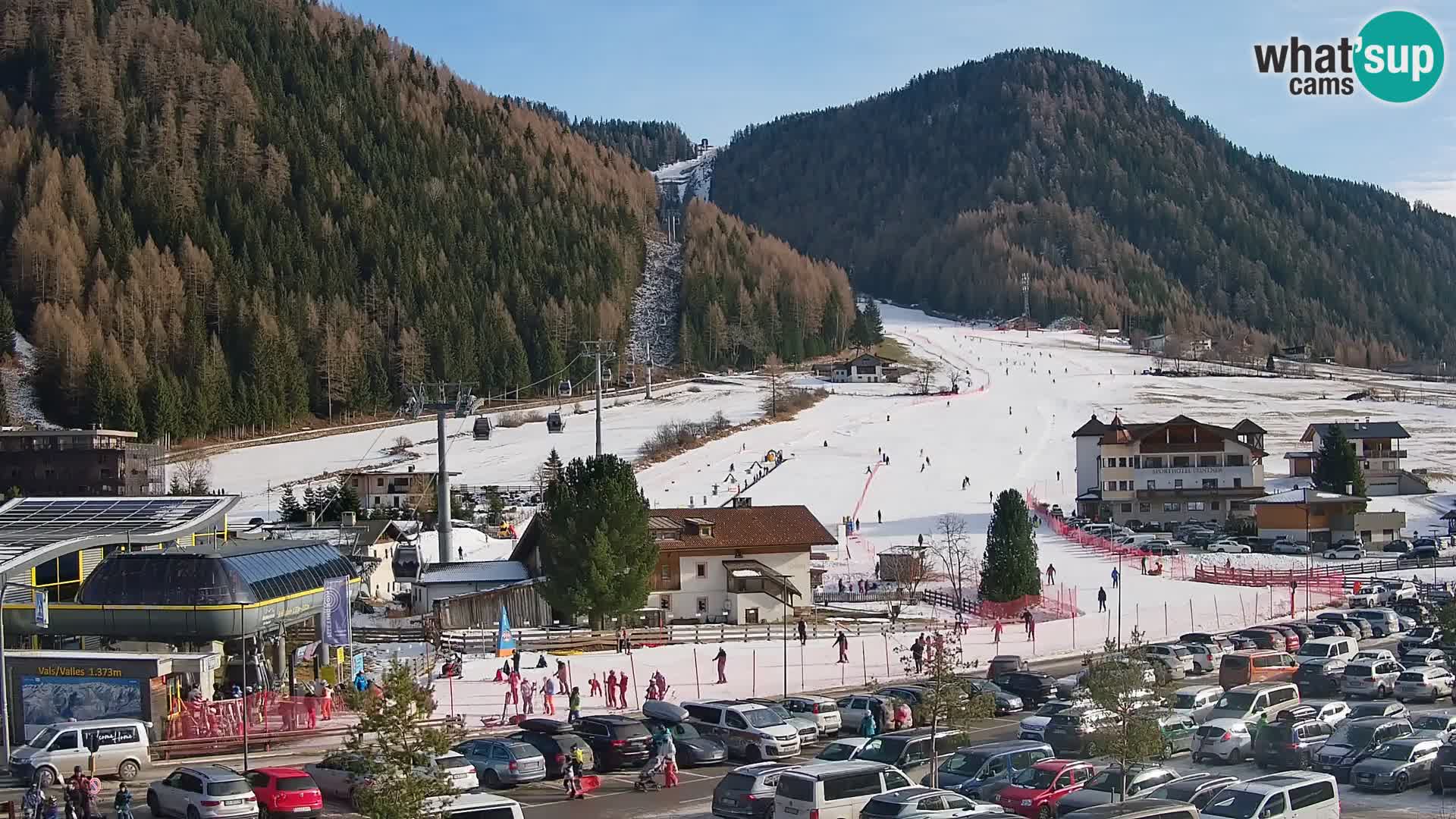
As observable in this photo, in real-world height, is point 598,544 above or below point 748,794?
above

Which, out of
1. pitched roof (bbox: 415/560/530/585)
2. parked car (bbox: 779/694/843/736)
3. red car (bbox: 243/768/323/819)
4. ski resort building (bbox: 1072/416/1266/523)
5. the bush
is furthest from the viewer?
the bush

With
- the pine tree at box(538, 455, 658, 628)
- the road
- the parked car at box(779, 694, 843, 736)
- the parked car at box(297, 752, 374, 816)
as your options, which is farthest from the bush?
the parked car at box(297, 752, 374, 816)

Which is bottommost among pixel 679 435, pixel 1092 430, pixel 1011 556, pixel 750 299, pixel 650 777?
pixel 650 777

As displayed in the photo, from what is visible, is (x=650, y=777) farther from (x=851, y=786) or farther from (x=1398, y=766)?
(x=1398, y=766)

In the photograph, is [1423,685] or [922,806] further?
[1423,685]

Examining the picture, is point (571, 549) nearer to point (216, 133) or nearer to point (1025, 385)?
point (1025, 385)

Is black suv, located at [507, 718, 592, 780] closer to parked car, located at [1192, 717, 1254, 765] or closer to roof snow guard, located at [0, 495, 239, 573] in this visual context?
parked car, located at [1192, 717, 1254, 765]

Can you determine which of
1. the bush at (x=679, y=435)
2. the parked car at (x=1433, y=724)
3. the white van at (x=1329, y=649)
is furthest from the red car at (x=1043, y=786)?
the bush at (x=679, y=435)

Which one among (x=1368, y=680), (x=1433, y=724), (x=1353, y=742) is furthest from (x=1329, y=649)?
(x=1353, y=742)
